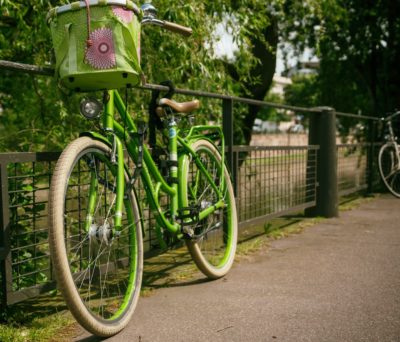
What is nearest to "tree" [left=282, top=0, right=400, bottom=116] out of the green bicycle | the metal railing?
the metal railing

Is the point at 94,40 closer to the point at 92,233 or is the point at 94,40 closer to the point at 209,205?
the point at 92,233

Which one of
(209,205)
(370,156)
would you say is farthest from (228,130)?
(370,156)

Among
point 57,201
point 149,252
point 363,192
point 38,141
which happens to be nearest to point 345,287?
point 149,252

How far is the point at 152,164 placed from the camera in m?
3.17

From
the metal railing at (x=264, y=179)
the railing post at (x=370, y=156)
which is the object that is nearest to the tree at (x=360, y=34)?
the railing post at (x=370, y=156)

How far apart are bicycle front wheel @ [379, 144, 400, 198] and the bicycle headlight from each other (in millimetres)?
6149

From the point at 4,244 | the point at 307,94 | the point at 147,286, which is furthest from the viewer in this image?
the point at 307,94

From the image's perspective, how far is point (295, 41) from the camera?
48.7ft

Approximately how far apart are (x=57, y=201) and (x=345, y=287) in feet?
6.76

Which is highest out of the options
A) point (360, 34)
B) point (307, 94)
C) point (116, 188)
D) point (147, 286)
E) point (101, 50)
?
point (307, 94)

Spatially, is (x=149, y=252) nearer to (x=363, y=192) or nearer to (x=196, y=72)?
(x=196, y=72)

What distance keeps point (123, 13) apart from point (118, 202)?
0.91 metres

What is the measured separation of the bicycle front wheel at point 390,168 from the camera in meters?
8.10

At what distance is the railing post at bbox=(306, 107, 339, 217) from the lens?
6469 millimetres
